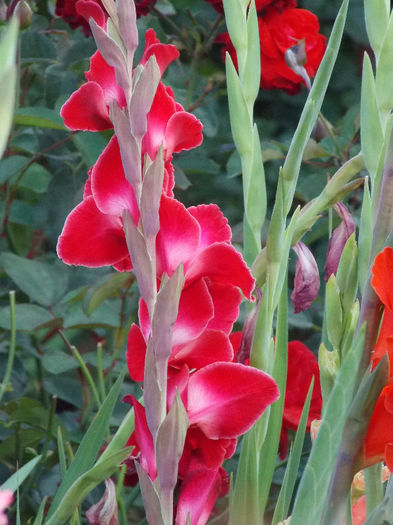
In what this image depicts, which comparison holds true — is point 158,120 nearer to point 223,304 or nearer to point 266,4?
point 223,304

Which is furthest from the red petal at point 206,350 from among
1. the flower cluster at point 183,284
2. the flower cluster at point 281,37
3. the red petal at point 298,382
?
the flower cluster at point 281,37

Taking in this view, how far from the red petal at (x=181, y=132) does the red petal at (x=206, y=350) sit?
0.07 metres

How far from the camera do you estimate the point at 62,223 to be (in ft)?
2.97

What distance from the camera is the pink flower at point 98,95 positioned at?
1.02 ft

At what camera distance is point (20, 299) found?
957mm

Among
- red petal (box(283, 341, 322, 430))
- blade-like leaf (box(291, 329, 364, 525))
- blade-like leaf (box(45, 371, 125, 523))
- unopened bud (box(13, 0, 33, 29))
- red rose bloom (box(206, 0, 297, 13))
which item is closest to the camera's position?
blade-like leaf (box(291, 329, 364, 525))

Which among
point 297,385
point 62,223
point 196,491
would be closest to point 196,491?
point 196,491

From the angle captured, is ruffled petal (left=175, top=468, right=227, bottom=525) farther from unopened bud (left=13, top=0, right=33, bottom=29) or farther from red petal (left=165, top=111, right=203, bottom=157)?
unopened bud (left=13, top=0, right=33, bottom=29)

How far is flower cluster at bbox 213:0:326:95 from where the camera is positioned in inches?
33.9

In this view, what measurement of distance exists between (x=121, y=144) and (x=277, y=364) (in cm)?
17

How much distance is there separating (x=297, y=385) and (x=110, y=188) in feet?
1.01

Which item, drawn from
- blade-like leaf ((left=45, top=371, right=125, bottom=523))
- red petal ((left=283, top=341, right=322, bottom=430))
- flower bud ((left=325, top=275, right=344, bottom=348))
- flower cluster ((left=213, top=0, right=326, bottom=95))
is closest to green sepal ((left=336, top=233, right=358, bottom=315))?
flower bud ((left=325, top=275, right=344, bottom=348))

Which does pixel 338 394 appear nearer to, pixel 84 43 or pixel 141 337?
pixel 141 337

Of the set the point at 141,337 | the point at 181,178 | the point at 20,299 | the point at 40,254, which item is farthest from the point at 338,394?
the point at 40,254
